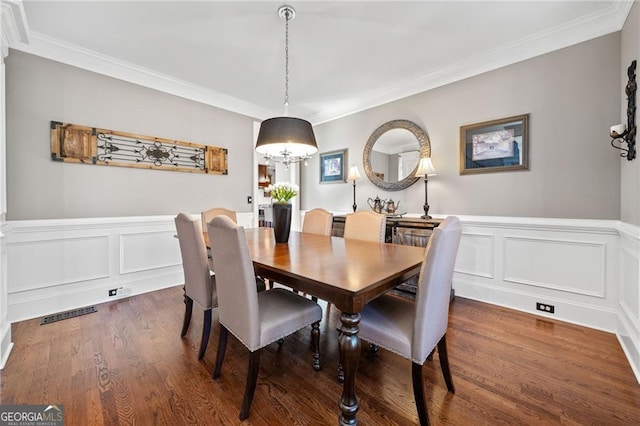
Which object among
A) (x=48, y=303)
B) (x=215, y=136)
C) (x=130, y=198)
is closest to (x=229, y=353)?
(x=48, y=303)

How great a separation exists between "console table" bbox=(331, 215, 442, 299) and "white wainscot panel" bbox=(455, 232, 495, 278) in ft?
1.36

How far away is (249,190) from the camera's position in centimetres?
415

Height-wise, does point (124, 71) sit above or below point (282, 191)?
above

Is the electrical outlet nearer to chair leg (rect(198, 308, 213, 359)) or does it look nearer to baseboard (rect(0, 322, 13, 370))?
chair leg (rect(198, 308, 213, 359))

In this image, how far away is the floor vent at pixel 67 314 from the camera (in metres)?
2.37

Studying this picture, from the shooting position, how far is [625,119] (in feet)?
6.68

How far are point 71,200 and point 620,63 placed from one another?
201 inches

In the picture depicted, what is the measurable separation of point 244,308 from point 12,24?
113 inches

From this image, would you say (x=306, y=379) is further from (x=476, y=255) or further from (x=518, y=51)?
(x=518, y=51)

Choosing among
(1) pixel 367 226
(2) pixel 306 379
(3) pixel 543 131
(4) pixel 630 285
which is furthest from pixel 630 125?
(2) pixel 306 379

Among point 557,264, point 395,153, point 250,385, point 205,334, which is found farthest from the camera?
point 395,153

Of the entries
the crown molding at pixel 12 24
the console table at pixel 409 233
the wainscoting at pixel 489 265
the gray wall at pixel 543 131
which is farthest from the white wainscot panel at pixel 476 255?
the crown molding at pixel 12 24

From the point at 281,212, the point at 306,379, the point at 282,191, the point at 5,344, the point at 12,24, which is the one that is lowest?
the point at 306,379

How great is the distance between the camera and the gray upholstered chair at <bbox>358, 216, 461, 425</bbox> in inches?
47.1
